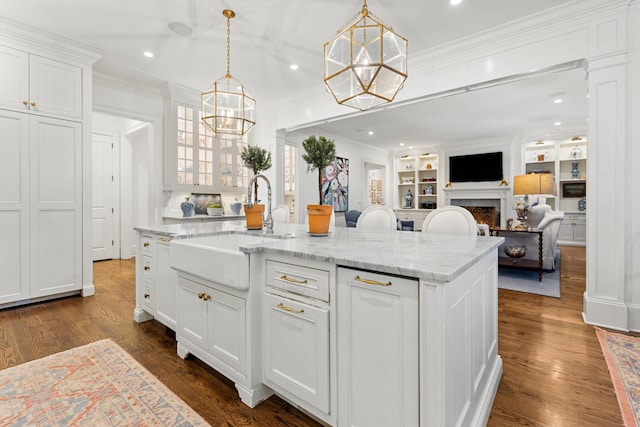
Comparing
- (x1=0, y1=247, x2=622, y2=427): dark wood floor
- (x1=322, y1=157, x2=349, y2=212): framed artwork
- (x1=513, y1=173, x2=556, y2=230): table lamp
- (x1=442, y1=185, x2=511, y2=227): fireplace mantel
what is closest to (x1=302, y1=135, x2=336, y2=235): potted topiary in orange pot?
(x1=0, y1=247, x2=622, y2=427): dark wood floor

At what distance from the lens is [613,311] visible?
8.66ft

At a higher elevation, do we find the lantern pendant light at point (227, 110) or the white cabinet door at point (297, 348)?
the lantern pendant light at point (227, 110)

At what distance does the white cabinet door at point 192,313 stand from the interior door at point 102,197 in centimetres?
480

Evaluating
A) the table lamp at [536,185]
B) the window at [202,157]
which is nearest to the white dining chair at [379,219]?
the table lamp at [536,185]

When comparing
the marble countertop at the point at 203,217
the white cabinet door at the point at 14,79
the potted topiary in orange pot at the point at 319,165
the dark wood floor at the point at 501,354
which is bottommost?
the dark wood floor at the point at 501,354

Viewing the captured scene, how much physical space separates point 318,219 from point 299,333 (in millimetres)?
832

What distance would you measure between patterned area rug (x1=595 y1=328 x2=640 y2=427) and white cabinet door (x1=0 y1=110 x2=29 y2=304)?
5012mm

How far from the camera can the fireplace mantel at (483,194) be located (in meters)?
7.71

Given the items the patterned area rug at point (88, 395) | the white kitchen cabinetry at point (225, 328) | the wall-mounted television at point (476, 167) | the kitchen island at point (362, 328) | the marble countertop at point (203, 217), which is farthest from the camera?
the wall-mounted television at point (476, 167)

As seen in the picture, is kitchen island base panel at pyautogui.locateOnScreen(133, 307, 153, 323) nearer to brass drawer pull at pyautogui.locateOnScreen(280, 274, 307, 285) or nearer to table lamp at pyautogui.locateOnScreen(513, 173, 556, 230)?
brass drawer pull at pyautogui.locateOnScreen(280, 274, 307, 285)

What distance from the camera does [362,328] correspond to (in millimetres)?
1240

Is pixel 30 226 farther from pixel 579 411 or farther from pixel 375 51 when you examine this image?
pixel 579 411

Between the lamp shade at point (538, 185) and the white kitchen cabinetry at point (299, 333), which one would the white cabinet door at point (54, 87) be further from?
the lamp shade at point (538, 185)

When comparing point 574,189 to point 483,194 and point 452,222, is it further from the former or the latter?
point 452,222
